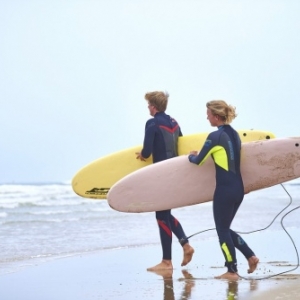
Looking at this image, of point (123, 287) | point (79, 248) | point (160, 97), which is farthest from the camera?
point (79, 248)

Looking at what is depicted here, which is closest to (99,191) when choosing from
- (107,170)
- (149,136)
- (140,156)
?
(107,170)

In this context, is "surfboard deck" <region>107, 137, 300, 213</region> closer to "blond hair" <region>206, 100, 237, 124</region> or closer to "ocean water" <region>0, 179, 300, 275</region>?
"ocean water" <region>0, 179, 300, 275</region>

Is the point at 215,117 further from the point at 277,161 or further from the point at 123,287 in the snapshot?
the point at 123,287

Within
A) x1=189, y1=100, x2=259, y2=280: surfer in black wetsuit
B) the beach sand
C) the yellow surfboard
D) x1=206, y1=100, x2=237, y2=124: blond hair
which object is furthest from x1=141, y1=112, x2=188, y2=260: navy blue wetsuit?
x1=206, y1=100, x2=237, y2=124: blond hair

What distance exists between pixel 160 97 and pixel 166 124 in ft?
0.81

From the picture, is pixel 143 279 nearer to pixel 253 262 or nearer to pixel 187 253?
pixel 187 253

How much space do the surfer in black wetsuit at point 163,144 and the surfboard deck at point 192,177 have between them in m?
0.18

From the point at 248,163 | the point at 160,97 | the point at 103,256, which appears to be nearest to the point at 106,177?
the point at 103,256

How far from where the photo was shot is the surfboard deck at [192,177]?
6367mm

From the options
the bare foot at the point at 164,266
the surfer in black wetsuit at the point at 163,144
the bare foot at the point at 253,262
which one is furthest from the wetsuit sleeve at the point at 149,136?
the bare foot at the point at 253,262

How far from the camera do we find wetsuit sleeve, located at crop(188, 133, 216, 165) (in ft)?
19.1

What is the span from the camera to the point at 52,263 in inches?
288

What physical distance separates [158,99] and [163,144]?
1.31ft

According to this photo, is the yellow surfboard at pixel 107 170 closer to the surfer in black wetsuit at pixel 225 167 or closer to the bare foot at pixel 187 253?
the bare foot at pixel 187 253
